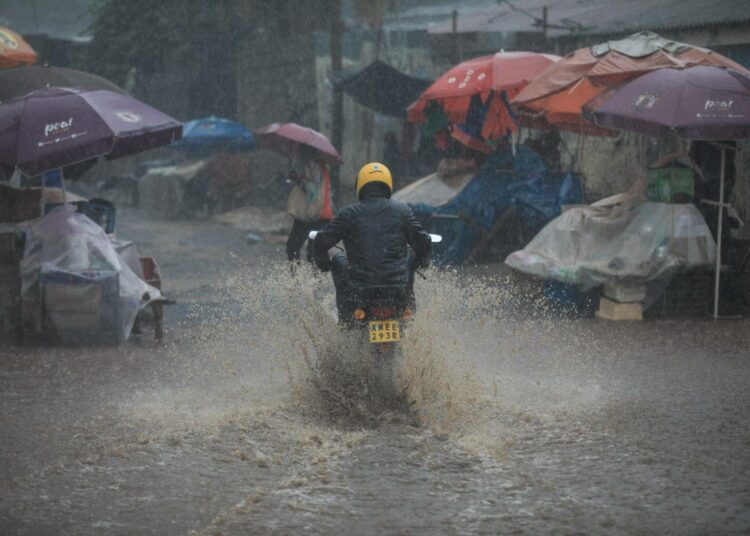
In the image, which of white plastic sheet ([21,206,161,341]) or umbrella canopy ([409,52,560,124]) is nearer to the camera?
white plastic sheet ([21,206,161,341])

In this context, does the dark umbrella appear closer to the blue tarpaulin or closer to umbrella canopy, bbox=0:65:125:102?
the blue tarpaulin

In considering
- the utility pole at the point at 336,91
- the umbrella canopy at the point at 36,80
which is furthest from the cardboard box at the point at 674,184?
the utility pole at the point at 336,91

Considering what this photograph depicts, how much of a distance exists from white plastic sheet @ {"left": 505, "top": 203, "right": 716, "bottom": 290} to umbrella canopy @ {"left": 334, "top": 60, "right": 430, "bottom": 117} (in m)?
7.72

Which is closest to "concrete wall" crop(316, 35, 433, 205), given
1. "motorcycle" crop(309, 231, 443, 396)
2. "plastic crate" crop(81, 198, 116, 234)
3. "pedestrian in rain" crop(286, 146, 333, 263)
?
"pedestrian in rain" crop(286, 146, 333, 263)

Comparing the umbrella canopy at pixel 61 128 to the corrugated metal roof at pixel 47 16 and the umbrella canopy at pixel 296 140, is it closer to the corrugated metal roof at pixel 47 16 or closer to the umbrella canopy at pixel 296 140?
the umbrella canopy at pixel 296 140

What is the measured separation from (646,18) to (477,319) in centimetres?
798

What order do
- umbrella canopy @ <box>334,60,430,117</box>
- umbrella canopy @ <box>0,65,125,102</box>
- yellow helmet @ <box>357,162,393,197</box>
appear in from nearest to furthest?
1. yellow helmet @ <box>357,162,393,197</box>
2. umbrella canopy @ <box>0,65,125,102</box>
3. umbrella canopy @ <box>334,60,430,117</box>

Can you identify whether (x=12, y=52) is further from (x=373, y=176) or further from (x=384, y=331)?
(x=384, y=331)

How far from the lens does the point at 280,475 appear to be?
559 centimetres

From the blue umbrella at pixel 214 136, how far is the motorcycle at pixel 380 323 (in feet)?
53.8

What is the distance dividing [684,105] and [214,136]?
46.3 feet

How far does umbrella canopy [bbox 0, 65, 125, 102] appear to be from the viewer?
1157 centimetres

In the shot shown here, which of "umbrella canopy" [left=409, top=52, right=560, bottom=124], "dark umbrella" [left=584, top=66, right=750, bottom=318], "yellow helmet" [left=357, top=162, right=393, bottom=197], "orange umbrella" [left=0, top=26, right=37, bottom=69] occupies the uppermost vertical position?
"orange umbrella" [left=0, top=26, right=37, bottom=69]

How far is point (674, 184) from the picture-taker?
1080cm
